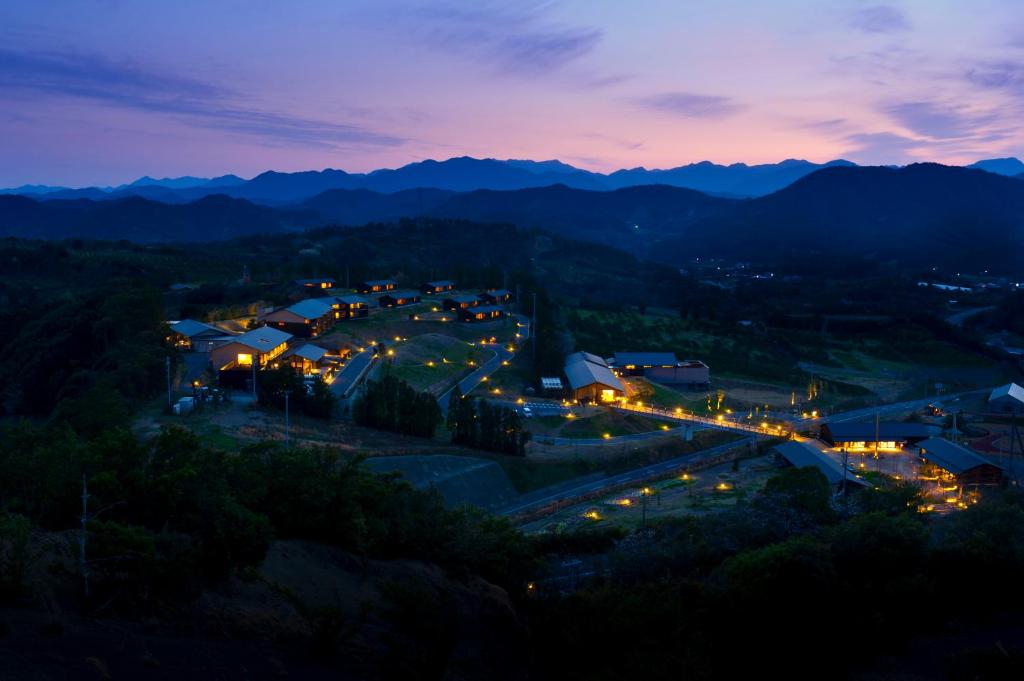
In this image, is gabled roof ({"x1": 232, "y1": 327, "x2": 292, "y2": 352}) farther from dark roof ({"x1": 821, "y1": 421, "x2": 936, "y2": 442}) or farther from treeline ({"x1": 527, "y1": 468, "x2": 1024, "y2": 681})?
dark roof ({"x1": 821, "y1": 421, "x2": 936, "y2": 442})

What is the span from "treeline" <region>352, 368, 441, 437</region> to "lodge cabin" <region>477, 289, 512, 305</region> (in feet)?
86.6

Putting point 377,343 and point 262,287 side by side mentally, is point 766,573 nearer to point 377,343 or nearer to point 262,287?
point 377,343

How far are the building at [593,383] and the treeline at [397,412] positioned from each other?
34.1 ft

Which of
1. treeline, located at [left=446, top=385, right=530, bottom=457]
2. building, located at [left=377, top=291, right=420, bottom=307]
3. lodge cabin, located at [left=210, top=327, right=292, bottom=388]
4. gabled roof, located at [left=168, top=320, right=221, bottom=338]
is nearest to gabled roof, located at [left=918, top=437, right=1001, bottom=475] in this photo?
treeline, located at [left=446, top=385, right=530, bottom=457]

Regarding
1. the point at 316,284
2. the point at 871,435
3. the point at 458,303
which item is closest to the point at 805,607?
the point at 871,435

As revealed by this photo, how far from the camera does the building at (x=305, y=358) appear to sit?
111 ft

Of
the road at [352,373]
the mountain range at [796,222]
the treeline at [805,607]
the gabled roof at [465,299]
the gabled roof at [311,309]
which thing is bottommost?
the treeline at [805,607]

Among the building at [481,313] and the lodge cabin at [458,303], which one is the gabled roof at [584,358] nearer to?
the building at [481,313]

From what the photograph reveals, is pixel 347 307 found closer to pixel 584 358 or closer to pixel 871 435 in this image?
pixel 584 358

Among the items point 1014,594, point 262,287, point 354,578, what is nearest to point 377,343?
point 262,287

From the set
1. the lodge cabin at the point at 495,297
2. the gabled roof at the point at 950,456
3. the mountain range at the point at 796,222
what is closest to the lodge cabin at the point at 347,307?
the lodge cabin at the point at 495,297

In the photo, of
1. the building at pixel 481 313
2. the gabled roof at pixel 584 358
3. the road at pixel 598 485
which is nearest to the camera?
the road at pixel 598 485

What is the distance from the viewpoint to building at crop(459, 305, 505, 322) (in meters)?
50.0

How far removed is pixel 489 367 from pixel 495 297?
16.4 meters
